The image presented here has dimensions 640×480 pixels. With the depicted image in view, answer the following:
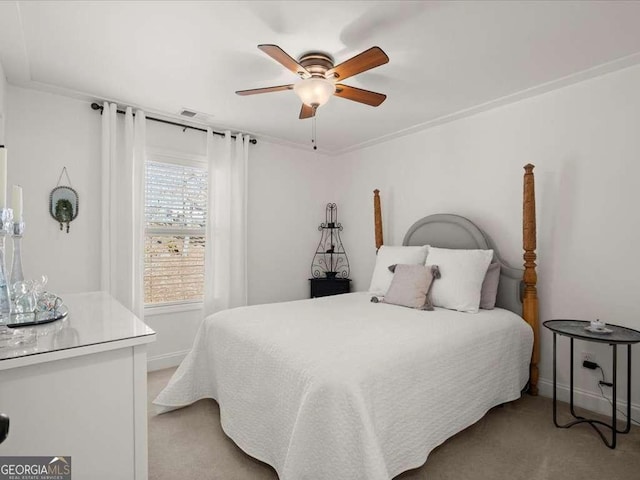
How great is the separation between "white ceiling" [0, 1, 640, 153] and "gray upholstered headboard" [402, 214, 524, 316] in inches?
43.2

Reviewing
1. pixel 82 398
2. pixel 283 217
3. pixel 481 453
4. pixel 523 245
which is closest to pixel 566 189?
pixel 523 245

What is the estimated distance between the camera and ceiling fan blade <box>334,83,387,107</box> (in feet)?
7.96

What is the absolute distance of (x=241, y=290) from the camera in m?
3.99

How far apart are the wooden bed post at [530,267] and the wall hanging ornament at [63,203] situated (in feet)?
12.4

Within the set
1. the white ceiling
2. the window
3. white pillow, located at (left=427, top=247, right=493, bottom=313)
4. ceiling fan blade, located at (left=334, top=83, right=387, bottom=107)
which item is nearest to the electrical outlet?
white pillow, located at (left=427, top=247, right=493, bottom=313)

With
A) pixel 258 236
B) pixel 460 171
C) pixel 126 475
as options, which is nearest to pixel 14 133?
pixel 258 236

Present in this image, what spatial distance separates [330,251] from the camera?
490 cm

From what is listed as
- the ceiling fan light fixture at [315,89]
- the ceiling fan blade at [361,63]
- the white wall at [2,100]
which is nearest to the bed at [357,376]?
the ceiling fan light fixture at [315,89]

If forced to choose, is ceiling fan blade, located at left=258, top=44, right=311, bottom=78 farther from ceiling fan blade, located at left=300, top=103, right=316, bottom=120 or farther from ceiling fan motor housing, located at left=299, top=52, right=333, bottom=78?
ceiling fan blade, located at left=300, top=103, right=316, bottom=120

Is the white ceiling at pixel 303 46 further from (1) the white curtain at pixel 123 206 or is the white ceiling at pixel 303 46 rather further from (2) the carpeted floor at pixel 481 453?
(2) the carpeted floor at pixel 481 453

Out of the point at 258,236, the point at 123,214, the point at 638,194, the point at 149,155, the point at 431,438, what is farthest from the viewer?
the point at 258,236

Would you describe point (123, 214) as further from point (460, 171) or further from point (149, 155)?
point (460, 171)

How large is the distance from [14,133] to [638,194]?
15.5 ft

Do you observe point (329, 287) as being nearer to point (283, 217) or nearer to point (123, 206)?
point (283, 217)
